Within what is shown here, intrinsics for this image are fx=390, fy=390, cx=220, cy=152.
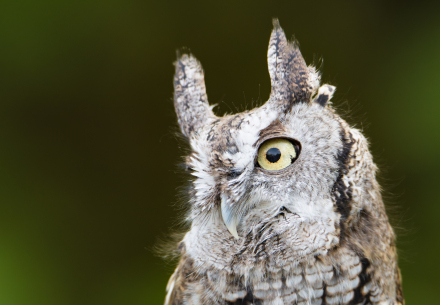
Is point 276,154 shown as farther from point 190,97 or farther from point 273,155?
point 190,97

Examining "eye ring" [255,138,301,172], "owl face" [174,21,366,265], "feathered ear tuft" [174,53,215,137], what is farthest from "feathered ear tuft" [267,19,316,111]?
"feathered ear tuft" [174,53,215,137]

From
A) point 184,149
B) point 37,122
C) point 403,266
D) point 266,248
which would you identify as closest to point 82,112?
point 37,122

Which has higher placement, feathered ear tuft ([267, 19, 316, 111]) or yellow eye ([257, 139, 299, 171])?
feathered ear tuft ([267, 19, 316, 111])

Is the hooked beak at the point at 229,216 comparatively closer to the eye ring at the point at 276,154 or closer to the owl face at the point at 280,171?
the owl face at the point at 280,171

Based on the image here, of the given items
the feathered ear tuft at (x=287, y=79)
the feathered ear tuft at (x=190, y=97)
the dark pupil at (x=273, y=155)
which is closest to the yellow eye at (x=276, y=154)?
the dark pupil at (x=273, y=155)

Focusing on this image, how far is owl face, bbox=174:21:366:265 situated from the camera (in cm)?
114

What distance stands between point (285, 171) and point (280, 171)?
0.02 m

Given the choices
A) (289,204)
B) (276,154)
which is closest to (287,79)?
(276,154)

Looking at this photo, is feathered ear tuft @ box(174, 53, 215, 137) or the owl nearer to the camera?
the owl

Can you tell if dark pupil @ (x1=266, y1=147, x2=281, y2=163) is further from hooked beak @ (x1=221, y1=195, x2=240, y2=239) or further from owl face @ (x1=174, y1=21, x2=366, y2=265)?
hooked beak @ (x1=221, y1=195, x2=240, y2=239)

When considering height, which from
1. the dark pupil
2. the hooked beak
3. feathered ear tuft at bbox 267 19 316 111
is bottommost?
the hooked beak

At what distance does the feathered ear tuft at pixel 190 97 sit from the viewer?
1.37 metres

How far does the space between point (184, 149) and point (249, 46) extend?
5.51 feet

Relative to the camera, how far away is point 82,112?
3100 millimetres
